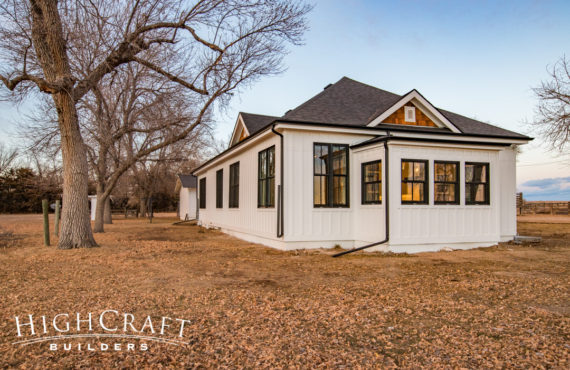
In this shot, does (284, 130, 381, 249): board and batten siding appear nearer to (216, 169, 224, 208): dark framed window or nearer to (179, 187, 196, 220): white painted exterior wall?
(216, 169, 224, 208): dark framed window

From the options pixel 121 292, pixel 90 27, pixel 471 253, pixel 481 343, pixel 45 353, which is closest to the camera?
pixel 45 353

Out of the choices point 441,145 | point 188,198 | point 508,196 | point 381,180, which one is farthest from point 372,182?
point 188,198

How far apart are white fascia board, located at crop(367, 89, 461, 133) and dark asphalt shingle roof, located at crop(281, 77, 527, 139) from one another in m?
0.12

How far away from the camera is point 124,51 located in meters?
10.1

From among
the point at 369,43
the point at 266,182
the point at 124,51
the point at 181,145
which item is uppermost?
the point at 369,43

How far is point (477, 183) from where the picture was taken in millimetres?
9688

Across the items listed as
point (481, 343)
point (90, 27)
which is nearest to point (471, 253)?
point (481, 343)

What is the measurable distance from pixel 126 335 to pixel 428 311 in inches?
125

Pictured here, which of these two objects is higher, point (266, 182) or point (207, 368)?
point (266, 182)

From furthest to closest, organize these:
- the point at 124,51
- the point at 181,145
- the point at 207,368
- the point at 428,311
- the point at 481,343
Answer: the point at 181,145, the point at 124,51, the point at 428,311, the point at 481,343, the point at 207,368

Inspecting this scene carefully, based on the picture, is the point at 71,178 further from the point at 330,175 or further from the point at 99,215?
the point at 99,215

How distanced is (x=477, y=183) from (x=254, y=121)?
328 inches

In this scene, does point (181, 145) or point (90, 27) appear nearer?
point (90, 27)

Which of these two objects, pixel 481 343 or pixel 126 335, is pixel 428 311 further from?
pixel 126 335
